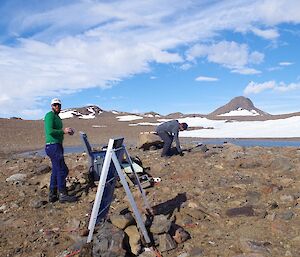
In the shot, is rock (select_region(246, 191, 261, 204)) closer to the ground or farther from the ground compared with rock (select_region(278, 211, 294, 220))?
farther from the ground

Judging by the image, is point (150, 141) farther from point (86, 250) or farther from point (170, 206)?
point (86, 250)

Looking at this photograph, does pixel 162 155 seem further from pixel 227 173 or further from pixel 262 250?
pixel 262 250

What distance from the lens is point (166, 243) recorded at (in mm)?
6051

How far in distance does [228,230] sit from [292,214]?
1235 mm

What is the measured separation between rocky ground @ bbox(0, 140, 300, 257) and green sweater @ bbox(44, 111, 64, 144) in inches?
56.6

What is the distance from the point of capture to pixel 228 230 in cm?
657

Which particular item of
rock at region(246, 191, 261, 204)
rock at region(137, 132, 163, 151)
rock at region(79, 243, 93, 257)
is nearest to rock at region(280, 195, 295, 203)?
rock at region(246, 191, 261, 204)

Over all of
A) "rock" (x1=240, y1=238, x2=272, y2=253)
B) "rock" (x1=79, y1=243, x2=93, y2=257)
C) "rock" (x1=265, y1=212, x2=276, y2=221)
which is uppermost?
"rock" (x1=265, y1=212, x2=276, y2=221)

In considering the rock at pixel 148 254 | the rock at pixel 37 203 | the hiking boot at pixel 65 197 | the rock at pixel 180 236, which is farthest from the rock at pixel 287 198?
the rock at pixel 37 203

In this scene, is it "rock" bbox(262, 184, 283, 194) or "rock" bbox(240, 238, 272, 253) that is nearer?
"rock" bbox(240, 238, 272, 253)

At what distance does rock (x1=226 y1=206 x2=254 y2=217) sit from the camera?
7.14 m

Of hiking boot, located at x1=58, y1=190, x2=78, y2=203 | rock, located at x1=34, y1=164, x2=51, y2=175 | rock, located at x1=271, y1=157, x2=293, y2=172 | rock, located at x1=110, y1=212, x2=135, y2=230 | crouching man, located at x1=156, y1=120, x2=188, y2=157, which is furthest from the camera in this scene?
crouching man, located at x1=156, y1=120, x2=188, y2=157

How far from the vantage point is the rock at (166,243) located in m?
6.01

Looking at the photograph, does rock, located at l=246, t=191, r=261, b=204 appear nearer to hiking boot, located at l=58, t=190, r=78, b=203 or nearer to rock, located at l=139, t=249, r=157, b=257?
rock, located at l=139, t=249, r=157, b=257
